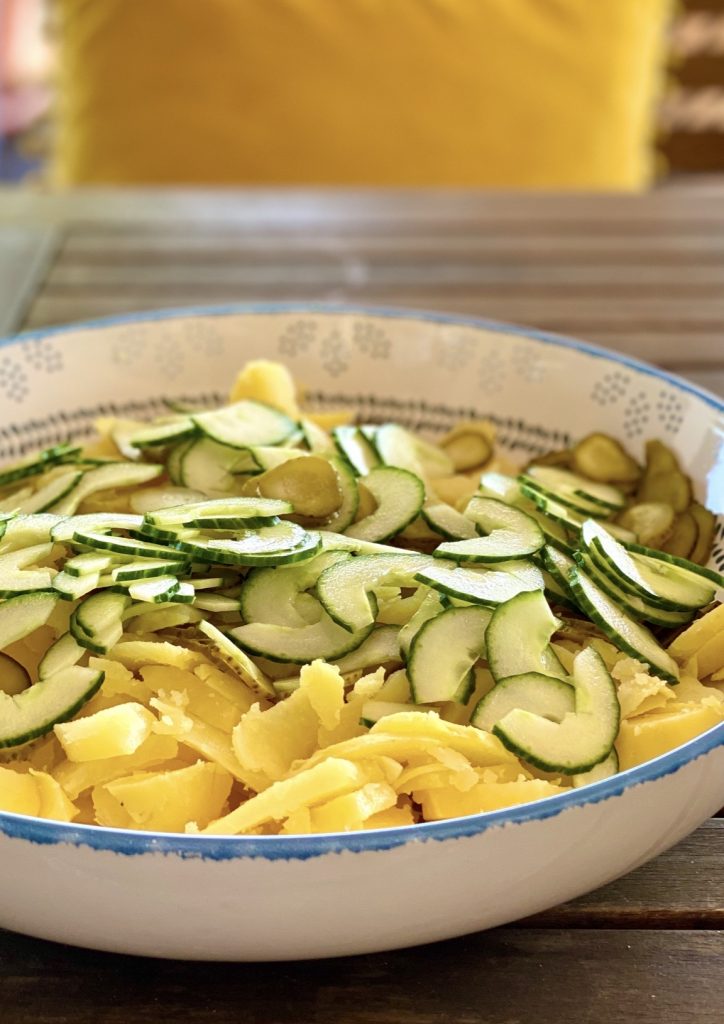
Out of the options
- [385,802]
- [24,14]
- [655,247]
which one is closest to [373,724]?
[385,802]

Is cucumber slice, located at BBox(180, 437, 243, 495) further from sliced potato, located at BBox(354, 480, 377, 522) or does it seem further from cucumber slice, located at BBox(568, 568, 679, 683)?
cucumber slice, located at BBox(568, 568, 679, 683)

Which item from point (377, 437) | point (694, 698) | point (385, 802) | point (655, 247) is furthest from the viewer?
point (655, 247)

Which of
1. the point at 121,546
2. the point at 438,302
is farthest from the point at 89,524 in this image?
the point at 438,302

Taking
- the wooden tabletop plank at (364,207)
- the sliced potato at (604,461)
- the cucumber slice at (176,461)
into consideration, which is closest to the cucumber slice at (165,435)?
the cucumber slice at (176,461)

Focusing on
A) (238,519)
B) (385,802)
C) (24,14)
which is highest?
(24,14)

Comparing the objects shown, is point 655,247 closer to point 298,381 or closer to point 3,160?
point 298,381

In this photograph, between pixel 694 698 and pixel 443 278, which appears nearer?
pixel 694 698

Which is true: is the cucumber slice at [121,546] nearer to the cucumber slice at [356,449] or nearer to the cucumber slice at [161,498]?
the cucumber slice at [161,498]
